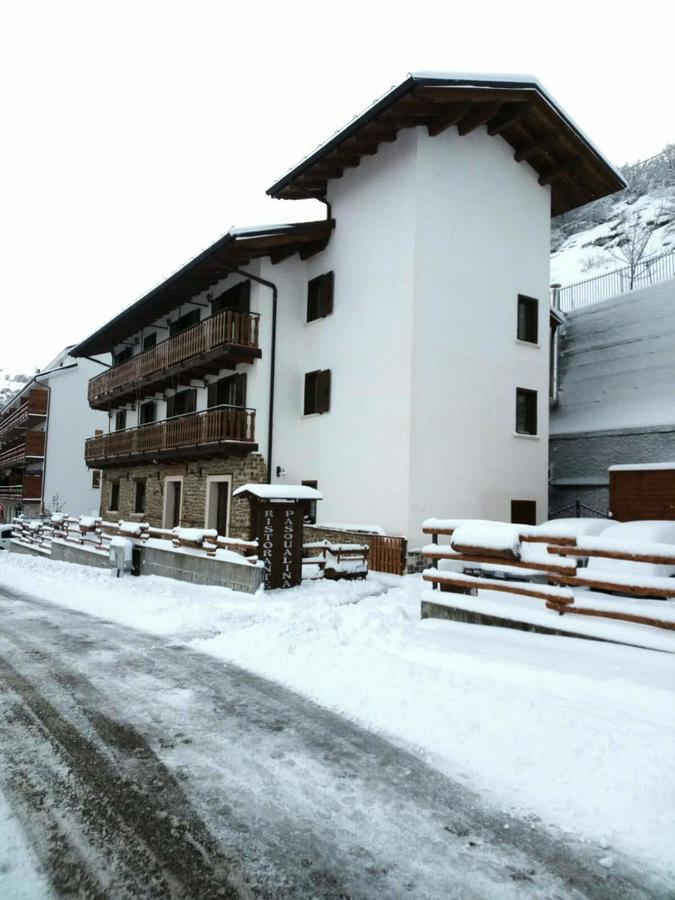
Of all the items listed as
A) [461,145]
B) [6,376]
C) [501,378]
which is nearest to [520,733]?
[501,378]

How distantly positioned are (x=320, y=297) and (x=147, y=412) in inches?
484

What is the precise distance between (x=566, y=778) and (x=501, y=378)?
1459cm

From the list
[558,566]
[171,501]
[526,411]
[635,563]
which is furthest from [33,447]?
[558,566]

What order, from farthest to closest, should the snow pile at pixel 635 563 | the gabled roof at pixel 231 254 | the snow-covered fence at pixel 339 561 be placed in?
the gabled roof at pixel 231 254 < the snow-covered fence at pixel 339 561 < the snow pile at pixel 635 563

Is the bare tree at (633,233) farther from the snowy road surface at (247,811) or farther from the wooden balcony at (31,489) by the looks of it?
the wooden balcony at (31,489)

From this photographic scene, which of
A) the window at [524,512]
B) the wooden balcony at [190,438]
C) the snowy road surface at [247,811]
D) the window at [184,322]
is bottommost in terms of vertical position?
the snowy road surface at [247,811]

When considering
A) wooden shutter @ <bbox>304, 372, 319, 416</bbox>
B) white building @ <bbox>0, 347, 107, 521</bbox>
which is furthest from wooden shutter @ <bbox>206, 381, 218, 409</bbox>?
white building @ <bbox>0, 347, 107, 521</bbox>

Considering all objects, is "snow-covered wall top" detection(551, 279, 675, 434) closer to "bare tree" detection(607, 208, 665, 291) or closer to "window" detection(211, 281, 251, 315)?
"window" detection(211, 281, 251, 315)

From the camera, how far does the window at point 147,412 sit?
1089 inches

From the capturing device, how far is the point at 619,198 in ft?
175

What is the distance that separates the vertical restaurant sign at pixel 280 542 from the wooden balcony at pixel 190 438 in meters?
7.31

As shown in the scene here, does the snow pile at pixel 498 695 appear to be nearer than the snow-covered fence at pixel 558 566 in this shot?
Yes

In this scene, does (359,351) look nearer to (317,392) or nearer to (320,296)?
(317,392)

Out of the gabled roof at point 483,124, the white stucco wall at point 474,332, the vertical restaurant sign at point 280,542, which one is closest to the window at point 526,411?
the white stucco wall at point 474,332
